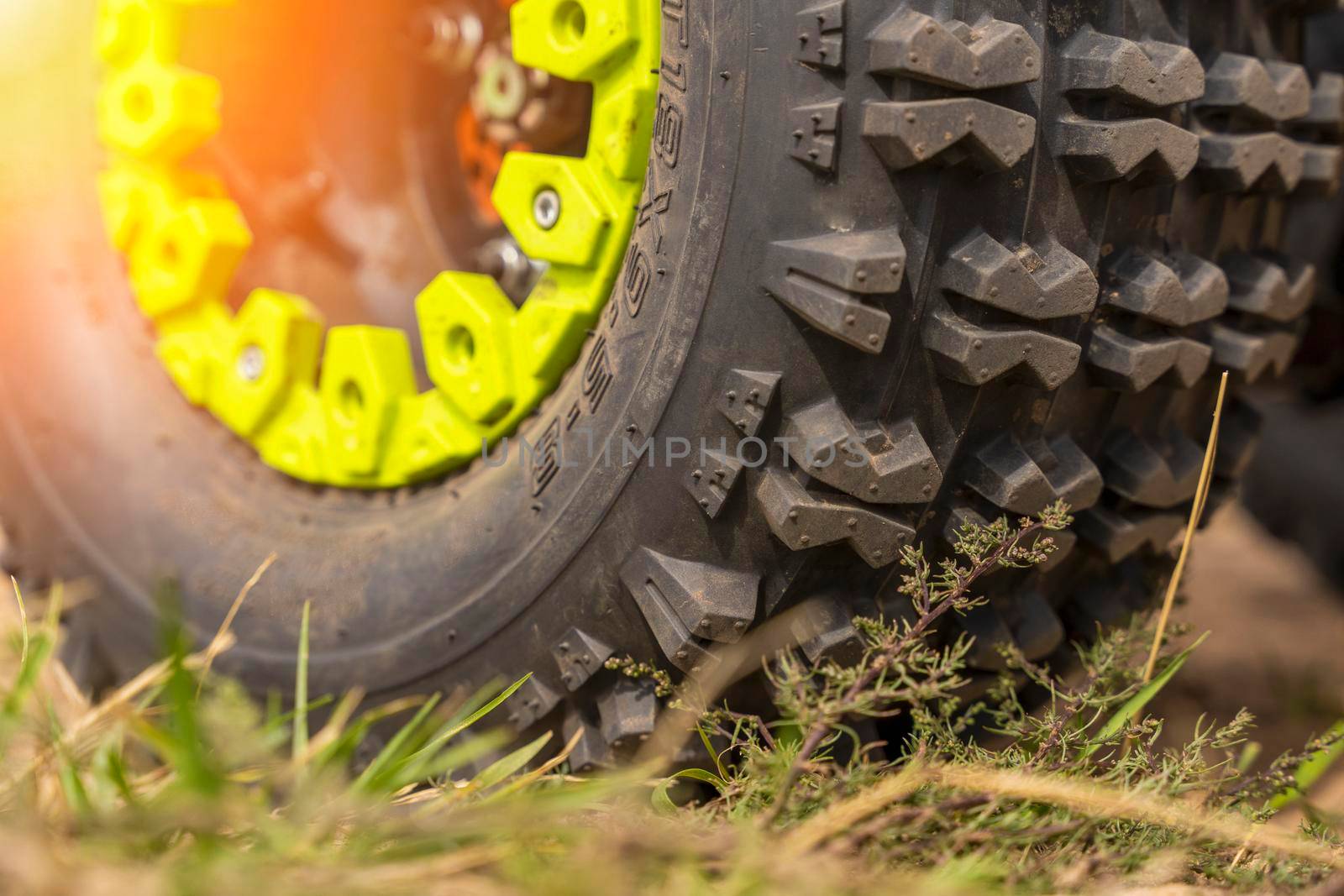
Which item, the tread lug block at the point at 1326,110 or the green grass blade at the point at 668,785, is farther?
the tread lug block at the point at 1326,110

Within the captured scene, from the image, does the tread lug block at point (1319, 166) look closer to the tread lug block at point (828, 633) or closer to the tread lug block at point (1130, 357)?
the tread lug block at point (1130, 357)

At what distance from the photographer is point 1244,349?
1.03 metres

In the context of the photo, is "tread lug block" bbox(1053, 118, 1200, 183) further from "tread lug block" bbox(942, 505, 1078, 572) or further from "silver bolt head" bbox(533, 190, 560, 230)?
"silver bolt head" bbox(533, 190, 560, 230)

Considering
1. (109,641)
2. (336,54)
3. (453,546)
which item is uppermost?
(336,54)

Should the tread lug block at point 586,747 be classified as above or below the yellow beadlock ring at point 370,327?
below

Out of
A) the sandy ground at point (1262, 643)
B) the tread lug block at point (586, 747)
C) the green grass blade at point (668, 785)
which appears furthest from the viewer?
the sandy ground at point (1262, 643)

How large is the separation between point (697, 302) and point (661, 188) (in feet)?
0.32

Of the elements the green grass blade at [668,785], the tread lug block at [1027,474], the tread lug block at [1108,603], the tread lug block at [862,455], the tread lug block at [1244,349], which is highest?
the tread lug block at [1244,349]

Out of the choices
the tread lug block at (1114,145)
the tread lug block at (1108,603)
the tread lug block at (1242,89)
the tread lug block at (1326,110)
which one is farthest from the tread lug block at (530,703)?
the tread lug block at (1326,110)

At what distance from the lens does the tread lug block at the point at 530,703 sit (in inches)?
40.7

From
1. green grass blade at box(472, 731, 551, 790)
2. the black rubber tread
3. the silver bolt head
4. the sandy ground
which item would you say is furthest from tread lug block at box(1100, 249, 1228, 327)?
green grass blade at box(472, 731, 551, 790)

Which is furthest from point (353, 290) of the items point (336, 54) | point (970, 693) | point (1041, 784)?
point (1041, 784)

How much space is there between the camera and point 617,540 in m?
0.97

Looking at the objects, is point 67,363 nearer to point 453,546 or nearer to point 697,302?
point 453,546
